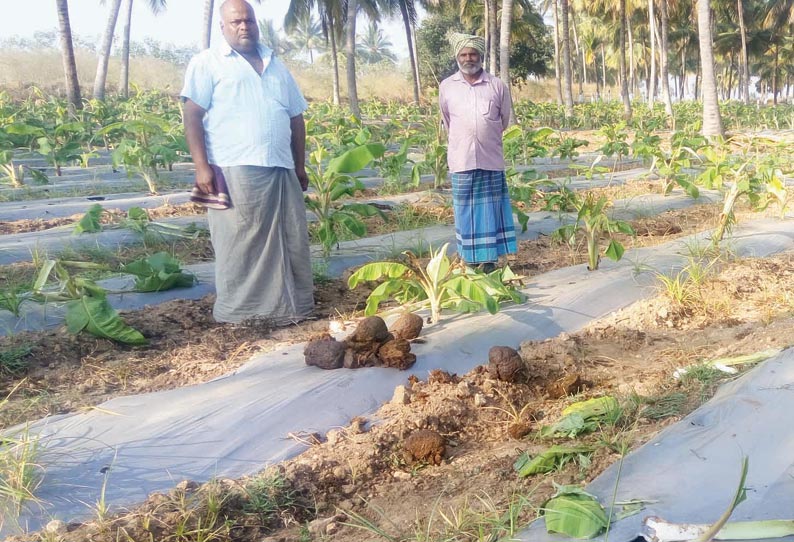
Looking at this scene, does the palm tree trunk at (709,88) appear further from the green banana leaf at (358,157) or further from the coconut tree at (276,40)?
the coconut tree at (276,40)

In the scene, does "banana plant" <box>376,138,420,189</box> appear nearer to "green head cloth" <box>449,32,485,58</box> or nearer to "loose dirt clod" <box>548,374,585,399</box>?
"green head cloth" <box>449,32,485,58</box>

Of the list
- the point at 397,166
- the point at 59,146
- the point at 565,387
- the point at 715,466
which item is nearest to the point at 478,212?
the point at 565,387

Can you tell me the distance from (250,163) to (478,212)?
1.45m

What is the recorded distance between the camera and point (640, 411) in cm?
241

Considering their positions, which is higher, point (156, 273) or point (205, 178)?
point (205, 178)

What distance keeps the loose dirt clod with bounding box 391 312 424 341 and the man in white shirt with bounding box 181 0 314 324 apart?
671 mm

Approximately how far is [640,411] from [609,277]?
5.57 feet

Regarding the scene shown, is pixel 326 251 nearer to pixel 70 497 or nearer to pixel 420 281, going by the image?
pixel 420 281

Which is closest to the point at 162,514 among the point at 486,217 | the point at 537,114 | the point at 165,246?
the point at 486,217

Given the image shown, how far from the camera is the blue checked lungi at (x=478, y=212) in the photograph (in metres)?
4.09

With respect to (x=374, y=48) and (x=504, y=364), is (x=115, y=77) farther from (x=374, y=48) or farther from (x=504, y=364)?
(x=374, y=48)

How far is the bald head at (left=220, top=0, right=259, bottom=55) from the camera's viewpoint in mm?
3139

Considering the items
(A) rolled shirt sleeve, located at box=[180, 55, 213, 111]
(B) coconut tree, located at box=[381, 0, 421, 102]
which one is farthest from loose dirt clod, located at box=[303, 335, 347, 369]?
(B) coconut tree, located at box=[381, 0, 421, 102]

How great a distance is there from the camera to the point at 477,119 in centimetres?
396
